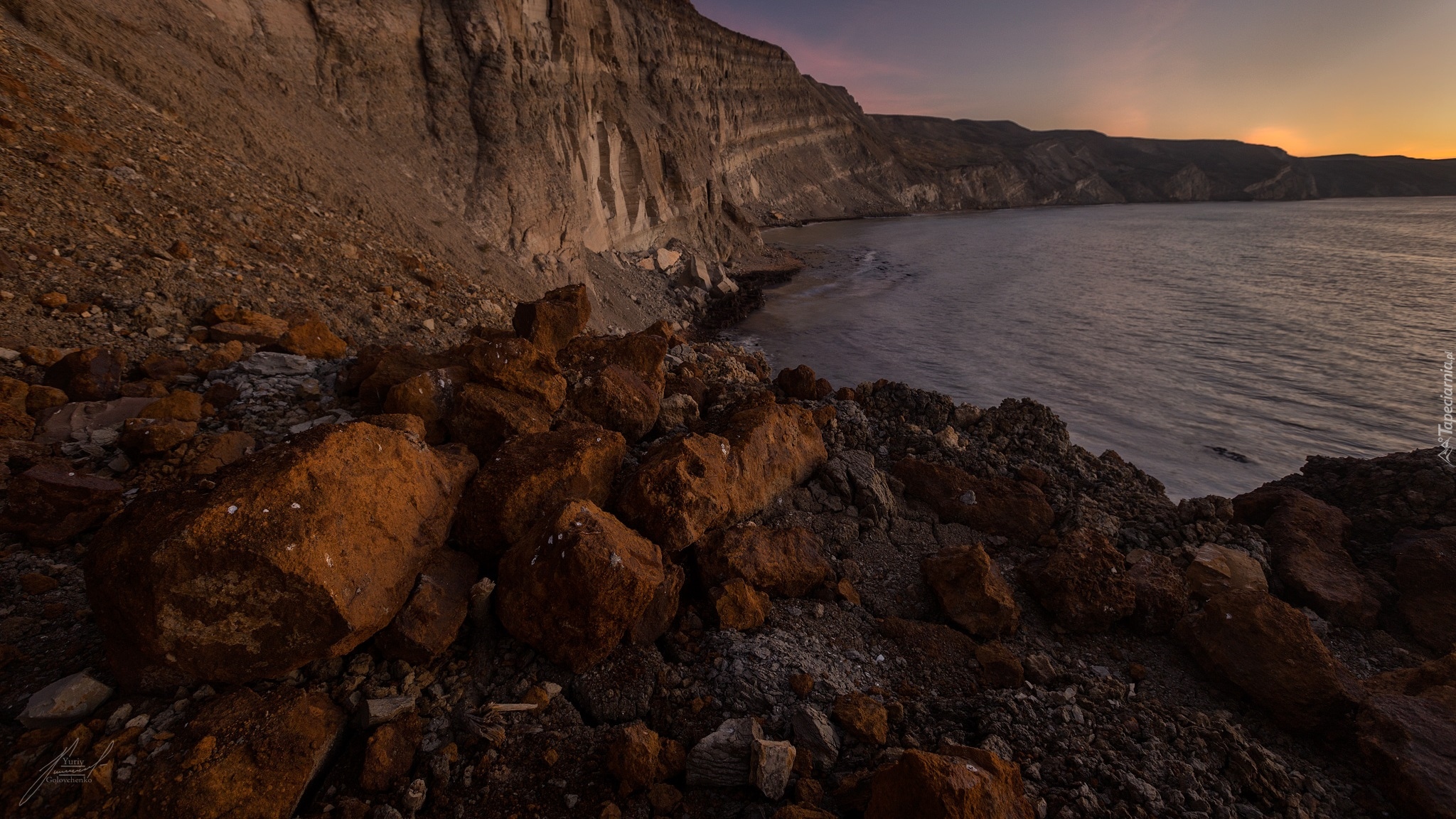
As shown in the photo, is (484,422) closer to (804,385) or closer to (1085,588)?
(804,385)

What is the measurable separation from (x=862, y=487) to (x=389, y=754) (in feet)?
13.0

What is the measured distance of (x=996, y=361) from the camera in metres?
16.0

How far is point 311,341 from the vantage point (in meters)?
5.62

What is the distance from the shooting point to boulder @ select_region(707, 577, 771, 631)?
3.58 metres

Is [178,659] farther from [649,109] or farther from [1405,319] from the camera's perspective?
[1405,319]

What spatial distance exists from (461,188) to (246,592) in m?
13.2

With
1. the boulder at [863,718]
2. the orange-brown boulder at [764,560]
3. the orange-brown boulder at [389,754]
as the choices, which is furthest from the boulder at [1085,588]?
the orange-brown boulder at [389,754]

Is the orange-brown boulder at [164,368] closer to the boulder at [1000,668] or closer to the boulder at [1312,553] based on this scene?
the boulder at [1000,668]

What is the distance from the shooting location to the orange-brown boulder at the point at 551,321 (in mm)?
5855

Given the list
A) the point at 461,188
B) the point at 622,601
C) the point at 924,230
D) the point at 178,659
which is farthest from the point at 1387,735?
the point at 924,230

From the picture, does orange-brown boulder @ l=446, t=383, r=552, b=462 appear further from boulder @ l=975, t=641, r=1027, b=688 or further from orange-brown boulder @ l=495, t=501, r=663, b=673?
boulder @ l=975, t=641, r=1027, b=688

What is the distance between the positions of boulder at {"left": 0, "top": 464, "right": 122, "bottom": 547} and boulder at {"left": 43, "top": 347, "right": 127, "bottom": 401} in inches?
45.0

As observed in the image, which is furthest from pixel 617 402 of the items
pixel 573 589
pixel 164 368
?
pixel 164 368

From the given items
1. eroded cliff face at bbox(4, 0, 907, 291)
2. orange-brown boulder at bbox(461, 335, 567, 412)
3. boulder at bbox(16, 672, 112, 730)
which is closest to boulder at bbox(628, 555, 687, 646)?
orange-brown boulder at bbox(461, 335, 567, 412)
